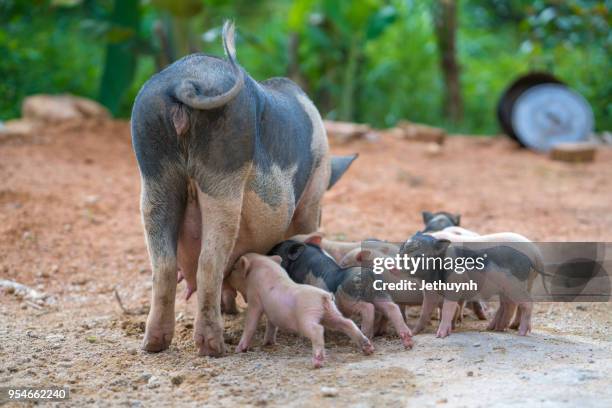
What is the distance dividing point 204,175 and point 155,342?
96cm

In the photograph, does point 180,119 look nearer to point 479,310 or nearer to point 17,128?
point 479,310

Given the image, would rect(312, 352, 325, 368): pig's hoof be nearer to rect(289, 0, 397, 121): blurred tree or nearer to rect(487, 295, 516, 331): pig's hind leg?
rect(487, 295, 516, 331): pig's hind leg

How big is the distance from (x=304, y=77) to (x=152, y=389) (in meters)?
11.0

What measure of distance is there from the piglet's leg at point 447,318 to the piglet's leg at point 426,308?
10 centimetres

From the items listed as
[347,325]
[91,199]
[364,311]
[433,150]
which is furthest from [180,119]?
[433,150]

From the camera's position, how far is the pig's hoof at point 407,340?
430cm

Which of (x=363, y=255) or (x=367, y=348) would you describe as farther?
(x=363, y=255)

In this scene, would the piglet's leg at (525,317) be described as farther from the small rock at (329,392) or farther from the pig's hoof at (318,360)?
the small rock at (329,392)

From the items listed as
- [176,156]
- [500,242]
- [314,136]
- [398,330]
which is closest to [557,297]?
[500,242]

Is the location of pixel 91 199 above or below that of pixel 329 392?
above

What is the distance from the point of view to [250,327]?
4.49 m

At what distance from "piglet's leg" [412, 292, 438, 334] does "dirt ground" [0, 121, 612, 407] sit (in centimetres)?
7

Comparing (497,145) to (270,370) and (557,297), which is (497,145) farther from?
(270,370)

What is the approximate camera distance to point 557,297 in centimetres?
536
